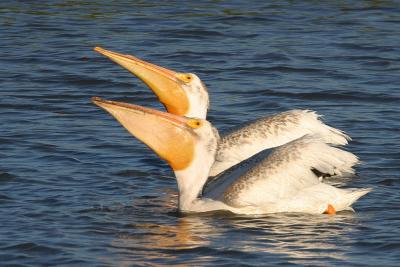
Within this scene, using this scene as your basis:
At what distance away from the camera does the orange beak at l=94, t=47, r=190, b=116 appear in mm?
9578

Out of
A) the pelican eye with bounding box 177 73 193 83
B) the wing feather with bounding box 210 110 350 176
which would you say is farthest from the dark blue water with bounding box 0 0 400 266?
the pelican eye with bounding box 177 73 193 83

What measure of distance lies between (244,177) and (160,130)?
0.67 metres

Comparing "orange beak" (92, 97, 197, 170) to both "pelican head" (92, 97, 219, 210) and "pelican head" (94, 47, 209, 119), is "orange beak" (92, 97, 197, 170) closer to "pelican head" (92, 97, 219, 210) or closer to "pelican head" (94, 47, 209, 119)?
"pelican head" (92, 97, 219, 210)

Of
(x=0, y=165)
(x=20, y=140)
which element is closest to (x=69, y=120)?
(x=20, y=140)

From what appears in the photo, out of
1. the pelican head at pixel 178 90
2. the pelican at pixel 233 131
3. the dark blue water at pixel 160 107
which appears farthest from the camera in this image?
the pelican at pixel 233 131

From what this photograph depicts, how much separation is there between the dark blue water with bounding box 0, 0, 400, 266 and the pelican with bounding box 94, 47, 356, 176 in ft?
1.43

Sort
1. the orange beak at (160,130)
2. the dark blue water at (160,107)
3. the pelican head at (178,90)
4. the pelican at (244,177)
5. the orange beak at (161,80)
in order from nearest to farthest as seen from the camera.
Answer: the dark blue water at (160,107) → the orange beak at (160,130) → the pelican at (244,177) → the orange beak at (161,80) → the pelican head at (178,90)

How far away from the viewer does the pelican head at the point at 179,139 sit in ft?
27.5

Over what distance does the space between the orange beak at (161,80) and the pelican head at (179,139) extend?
1057 millimetres

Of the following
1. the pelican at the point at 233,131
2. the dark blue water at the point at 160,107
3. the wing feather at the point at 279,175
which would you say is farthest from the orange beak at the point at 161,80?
the wing feather at the point at 279,175

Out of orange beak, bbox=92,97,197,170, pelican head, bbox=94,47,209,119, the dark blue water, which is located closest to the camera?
the dark blue water

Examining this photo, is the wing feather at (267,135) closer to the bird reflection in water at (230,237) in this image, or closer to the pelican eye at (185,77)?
the pelican eye at (185,77)

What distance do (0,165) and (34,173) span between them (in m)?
0.34

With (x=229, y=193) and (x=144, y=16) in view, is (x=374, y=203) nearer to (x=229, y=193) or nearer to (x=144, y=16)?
(x=229, y=193)
